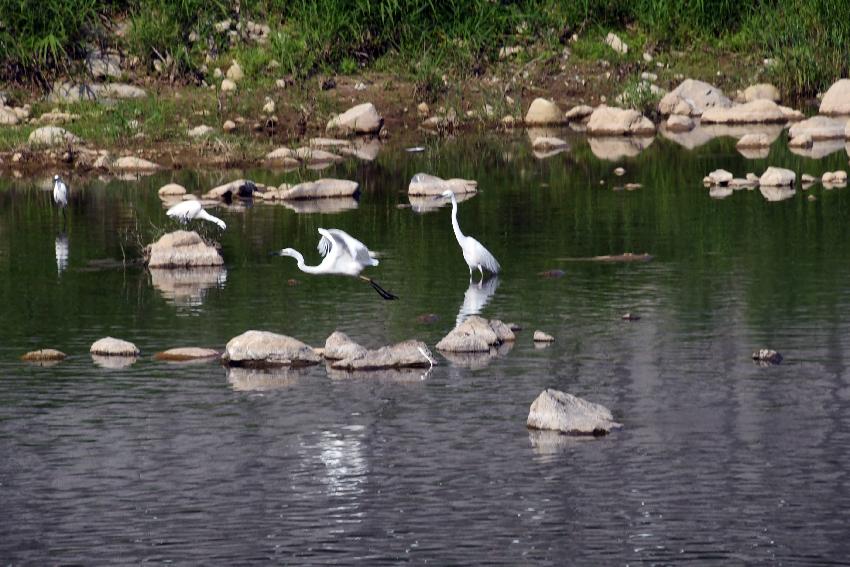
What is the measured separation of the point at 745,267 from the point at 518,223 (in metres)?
4.72

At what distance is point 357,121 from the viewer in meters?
34.6

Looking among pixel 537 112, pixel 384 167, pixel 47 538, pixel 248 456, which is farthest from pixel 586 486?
pixel 537 112

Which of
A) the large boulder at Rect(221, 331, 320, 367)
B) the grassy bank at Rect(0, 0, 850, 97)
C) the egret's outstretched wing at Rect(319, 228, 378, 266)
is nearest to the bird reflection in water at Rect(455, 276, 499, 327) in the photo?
the egret's outstretched wing at Rect(319, 228, 378, 266)

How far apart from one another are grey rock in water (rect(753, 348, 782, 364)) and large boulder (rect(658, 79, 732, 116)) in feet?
71.4

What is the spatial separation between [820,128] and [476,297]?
15295mm

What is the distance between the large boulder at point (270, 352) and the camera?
587 inches

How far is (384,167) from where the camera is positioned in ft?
99.7

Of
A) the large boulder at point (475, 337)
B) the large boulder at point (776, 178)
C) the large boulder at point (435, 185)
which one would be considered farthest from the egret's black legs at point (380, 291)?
the large boulder at point (776, 178)

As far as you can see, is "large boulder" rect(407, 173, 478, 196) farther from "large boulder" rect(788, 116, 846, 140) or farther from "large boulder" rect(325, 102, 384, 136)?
"large boulder" rect(325, 102, 384, 136)

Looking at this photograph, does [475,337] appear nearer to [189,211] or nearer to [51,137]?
[189,211]

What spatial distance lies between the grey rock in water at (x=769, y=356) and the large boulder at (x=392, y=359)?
101 inches

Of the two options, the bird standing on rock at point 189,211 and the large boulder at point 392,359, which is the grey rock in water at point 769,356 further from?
the bird standing on rock at point 189,211

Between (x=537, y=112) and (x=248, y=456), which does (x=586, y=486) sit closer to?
(x=248, y=456)

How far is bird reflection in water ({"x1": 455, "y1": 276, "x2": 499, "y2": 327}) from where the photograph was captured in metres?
17.1
